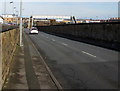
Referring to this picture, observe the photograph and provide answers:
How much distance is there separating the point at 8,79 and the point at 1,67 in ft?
3.92

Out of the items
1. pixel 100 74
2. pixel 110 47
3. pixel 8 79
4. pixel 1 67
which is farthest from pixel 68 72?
pixel 110 47

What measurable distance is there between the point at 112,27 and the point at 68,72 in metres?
14.3

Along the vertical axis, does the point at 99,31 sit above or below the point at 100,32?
above

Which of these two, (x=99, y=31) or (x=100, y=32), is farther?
(x=99, y=31)

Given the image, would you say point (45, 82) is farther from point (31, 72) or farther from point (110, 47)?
point (110, 47)

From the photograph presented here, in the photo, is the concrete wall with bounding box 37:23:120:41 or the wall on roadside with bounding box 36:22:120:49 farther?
the concrete wall with bounding box 37:23:120:41

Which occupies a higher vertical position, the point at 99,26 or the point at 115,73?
the point at 99,26

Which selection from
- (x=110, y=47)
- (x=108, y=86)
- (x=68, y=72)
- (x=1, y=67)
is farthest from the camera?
(x=110, y=47)

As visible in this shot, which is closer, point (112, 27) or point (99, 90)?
point (99, 90)

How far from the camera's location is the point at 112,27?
23016 millimetres

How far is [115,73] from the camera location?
9.60m

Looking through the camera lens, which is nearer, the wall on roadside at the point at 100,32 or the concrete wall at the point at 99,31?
the wall on roadside at the point at 100,32

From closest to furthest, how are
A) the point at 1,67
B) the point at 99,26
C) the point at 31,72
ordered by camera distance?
the point at 1,67 → the point at 31,72 → the point at 99,26

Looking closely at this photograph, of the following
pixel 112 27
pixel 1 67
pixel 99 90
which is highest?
pixel 112 27
